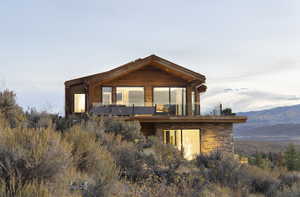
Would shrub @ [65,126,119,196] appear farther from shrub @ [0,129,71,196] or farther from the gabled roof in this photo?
the gabled roof

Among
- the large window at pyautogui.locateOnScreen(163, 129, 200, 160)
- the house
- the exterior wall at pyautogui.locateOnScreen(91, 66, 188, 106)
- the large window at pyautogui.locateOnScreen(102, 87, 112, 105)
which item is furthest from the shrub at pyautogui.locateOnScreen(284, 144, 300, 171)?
the large window at pyautogui.locateOnScreen(102, 87, 112, 105)

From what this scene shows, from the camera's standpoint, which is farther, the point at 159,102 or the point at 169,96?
the point at 169,96

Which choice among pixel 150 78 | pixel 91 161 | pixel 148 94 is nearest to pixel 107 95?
pixel 148 94

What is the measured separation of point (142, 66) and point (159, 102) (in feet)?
8.75

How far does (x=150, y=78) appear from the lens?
24.4 meters

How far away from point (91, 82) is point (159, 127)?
5.40 metres

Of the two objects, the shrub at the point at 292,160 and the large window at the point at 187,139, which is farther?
the shrub at the point at 292,160

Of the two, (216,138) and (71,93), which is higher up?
(71,93)

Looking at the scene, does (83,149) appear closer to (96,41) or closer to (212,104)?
(212,104)

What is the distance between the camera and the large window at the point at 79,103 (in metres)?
26.0

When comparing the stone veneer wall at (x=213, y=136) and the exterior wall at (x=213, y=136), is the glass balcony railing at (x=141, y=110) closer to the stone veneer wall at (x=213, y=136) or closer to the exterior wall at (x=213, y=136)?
the exterior wall at (x=213, y=136)

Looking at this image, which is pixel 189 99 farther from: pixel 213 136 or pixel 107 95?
pixel 107 95

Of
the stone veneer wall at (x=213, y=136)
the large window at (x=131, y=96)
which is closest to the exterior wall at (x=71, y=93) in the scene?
the large window at (x=131, y=96)

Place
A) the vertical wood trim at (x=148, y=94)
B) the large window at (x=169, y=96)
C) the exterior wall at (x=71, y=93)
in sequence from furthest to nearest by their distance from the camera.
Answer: the exterior wall at (x=71, y=93) → the large window at (x=169, y=96) → the vertical wood trim at (x=148, y=94)
